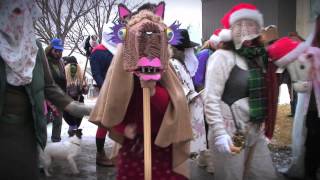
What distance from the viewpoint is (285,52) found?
160 inches

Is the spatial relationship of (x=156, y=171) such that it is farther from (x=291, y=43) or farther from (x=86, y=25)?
(x=86, y=25)

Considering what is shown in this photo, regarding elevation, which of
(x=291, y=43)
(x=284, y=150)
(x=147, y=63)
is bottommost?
(x=284, y=150)

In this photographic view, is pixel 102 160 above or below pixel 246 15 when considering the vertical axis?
below

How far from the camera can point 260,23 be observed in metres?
4.10

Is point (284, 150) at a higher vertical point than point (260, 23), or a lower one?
lower

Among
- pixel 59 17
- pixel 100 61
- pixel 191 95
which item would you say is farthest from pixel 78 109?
pixel 59 17

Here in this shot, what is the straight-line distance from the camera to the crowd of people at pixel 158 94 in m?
3.10

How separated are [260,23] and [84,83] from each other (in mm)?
5664

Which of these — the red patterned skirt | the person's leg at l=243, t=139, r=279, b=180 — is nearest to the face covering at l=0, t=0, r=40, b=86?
the red patterned skirt

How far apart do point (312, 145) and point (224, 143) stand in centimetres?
196

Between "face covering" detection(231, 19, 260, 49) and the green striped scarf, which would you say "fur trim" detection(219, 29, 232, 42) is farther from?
the green striped scarf

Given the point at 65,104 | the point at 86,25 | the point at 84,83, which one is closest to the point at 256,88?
the point at 65,104

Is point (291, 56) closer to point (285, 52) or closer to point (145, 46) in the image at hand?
point (285, 52)

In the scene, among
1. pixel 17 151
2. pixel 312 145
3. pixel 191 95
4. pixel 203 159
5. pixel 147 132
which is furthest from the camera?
pixel 203 159
